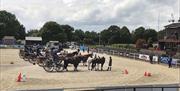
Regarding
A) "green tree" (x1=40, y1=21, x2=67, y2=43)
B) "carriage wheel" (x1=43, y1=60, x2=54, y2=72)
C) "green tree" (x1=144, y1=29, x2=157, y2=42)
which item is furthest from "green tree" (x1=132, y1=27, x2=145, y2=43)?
"carriage wheel" (x1=43, y1=60, x2=54, y2=72)

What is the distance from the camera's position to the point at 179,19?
85312mm

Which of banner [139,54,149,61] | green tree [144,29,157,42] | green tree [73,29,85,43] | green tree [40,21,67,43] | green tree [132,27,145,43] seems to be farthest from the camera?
green tree [73,29,85,43]

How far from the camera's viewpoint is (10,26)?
426 feet

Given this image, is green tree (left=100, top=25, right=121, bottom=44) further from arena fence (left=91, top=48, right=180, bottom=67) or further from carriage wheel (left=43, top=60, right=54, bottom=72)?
carriage wheel (left=43, top=60, right=54, bottom=72)

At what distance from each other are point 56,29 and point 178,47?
6656cm

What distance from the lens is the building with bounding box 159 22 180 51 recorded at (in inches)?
2848

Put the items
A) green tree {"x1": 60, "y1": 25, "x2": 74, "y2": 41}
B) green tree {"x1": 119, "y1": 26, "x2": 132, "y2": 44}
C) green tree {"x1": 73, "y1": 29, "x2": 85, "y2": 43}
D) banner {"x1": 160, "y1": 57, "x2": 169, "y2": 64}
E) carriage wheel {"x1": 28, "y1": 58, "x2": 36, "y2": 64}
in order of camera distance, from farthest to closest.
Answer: green tree {"x1": 73, "y1": 29, "x2": 85, "y2": 43}, green tree {"x1": 60, "y1": 25, "x2": 74, "y2": 41}, green tree {"x1": 119, "y1": 26, "x2": 132, "y2": 44}, banner {"x1": 160, "y1": 57, "x2": 169, "y2": 64}, carriage wheel {"x1": 28, "y1": 58, "x2": 36, "y2": 64}

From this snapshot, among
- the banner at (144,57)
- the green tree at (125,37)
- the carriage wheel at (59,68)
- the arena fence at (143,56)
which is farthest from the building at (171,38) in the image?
the green tree at (125,37)

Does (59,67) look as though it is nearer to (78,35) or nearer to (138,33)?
(138,33)

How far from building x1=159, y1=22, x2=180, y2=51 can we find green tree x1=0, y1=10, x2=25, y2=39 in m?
59.8

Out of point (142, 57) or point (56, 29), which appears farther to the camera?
point (56, 29)

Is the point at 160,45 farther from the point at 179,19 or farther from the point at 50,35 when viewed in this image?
the point at 50,35

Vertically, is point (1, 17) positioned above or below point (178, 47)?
above

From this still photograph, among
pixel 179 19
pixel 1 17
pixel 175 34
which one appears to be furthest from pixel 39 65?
pixel 1 17
